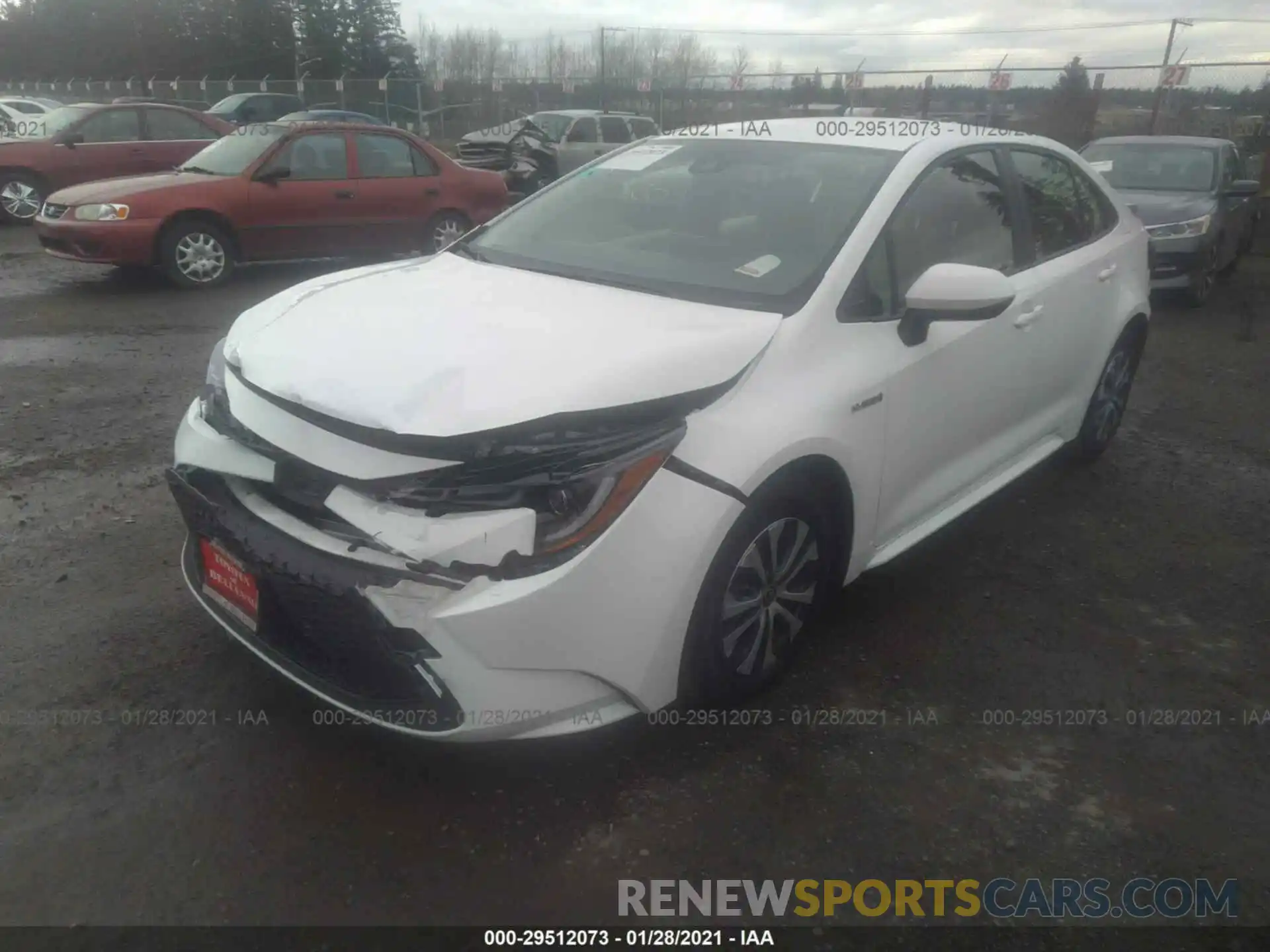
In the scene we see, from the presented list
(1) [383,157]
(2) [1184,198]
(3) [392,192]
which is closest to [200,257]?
(3) [392,192]

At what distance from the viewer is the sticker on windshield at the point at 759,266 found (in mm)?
2986

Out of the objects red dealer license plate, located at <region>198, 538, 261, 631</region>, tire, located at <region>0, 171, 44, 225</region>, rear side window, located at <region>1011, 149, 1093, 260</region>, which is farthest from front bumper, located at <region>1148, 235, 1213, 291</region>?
tire, located at <region>0, 171, 44, 225</region>

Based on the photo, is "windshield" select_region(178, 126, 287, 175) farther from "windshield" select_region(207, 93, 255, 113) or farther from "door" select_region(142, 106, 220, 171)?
"windshield" select_region(207, 93, 255, 113)

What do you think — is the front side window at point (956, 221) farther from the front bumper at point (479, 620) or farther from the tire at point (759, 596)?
the front bumper at point (479, 620)

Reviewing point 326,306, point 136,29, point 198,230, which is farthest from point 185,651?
point 136,29

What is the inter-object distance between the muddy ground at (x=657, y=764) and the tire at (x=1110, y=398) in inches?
28.7

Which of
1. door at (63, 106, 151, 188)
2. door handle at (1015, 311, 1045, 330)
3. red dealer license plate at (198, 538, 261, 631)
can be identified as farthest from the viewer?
door at (63, 106, 151, 188)

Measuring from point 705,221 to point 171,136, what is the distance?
421 inches

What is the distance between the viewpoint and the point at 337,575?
7.13 ft

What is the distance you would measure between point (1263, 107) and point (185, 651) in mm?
17562

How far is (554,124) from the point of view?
55.6 ft

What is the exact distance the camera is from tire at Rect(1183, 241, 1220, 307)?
8992 millimetres

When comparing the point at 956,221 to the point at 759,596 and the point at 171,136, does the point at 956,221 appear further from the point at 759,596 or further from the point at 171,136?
the point at 171,136
